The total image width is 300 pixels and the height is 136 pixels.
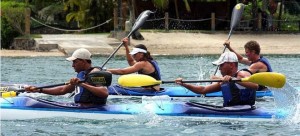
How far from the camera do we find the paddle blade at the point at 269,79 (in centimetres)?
872

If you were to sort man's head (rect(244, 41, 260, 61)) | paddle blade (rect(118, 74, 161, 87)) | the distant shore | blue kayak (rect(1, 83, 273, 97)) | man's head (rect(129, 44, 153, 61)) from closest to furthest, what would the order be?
paddle blade (rect(118, 74, 161, 87)) < man's head (rect(244, 41, 260, 61)) < man's head (rect(129, 44, 153, 61)) < blue kayak (rect(1, 83, 273, 97)) < the distant shore

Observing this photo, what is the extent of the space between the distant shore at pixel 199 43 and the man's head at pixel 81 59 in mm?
12656

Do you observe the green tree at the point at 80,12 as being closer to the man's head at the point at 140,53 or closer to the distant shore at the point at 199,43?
the distant shore at the point at 199,43

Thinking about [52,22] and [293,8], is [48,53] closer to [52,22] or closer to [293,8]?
[52,22]

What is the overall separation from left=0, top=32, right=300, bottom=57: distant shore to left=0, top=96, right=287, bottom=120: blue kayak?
12190mm

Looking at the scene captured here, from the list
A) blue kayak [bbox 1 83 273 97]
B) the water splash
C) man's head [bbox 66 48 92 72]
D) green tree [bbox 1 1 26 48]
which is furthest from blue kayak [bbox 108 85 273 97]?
green tree [bbox 1 1 26 48]

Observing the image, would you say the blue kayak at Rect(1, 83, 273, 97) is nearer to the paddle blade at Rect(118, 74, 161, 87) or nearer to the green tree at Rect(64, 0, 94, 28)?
the paddle blade at Rect(118, 74, 161, 87)

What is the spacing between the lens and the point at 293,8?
116 feet

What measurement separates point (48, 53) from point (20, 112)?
12.6m

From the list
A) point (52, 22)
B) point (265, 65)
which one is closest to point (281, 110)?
point (265, 65)

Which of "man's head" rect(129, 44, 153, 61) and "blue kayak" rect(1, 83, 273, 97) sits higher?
"man's head" rect(129, 44, 153, 61)

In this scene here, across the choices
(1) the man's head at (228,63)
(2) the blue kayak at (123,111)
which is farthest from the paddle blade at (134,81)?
(1) the man's head at (228,63)

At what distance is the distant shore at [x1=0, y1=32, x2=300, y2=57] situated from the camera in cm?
2236

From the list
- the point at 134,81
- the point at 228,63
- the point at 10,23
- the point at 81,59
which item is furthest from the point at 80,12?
the point at 228,63
